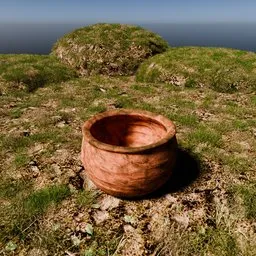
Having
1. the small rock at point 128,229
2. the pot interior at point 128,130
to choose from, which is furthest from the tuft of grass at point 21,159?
the small rock at point 128,229

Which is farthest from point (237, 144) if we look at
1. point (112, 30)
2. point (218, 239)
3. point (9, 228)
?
point (112, 30)

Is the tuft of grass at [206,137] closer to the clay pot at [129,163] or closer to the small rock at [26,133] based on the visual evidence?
the clay pot at [129,163]

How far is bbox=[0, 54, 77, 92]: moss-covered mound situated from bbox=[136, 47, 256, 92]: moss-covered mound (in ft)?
17.5

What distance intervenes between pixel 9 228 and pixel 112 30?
20909 millimetres

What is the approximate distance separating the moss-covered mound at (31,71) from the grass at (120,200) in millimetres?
4983

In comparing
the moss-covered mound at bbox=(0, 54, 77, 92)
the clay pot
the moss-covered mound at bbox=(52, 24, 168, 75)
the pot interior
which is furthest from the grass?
the moss-covered mound at bbox=(52, 24, 168, 75)

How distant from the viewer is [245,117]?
13078 mm

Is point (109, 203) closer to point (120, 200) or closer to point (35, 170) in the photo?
point (120, 200)

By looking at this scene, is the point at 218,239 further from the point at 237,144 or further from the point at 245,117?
the point at 245,117

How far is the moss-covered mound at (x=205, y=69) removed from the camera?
1775 cm

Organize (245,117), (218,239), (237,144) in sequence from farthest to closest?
(245,117) < (237,144) < (218,239)

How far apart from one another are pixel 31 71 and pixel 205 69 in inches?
430

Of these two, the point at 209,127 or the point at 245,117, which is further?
the point at 245,117

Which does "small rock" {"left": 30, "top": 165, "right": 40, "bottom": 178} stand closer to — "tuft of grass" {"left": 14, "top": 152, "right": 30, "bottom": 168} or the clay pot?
"tuft of grass" {"left": 14, "top": 152, "right": 30, "bottom": 168}
